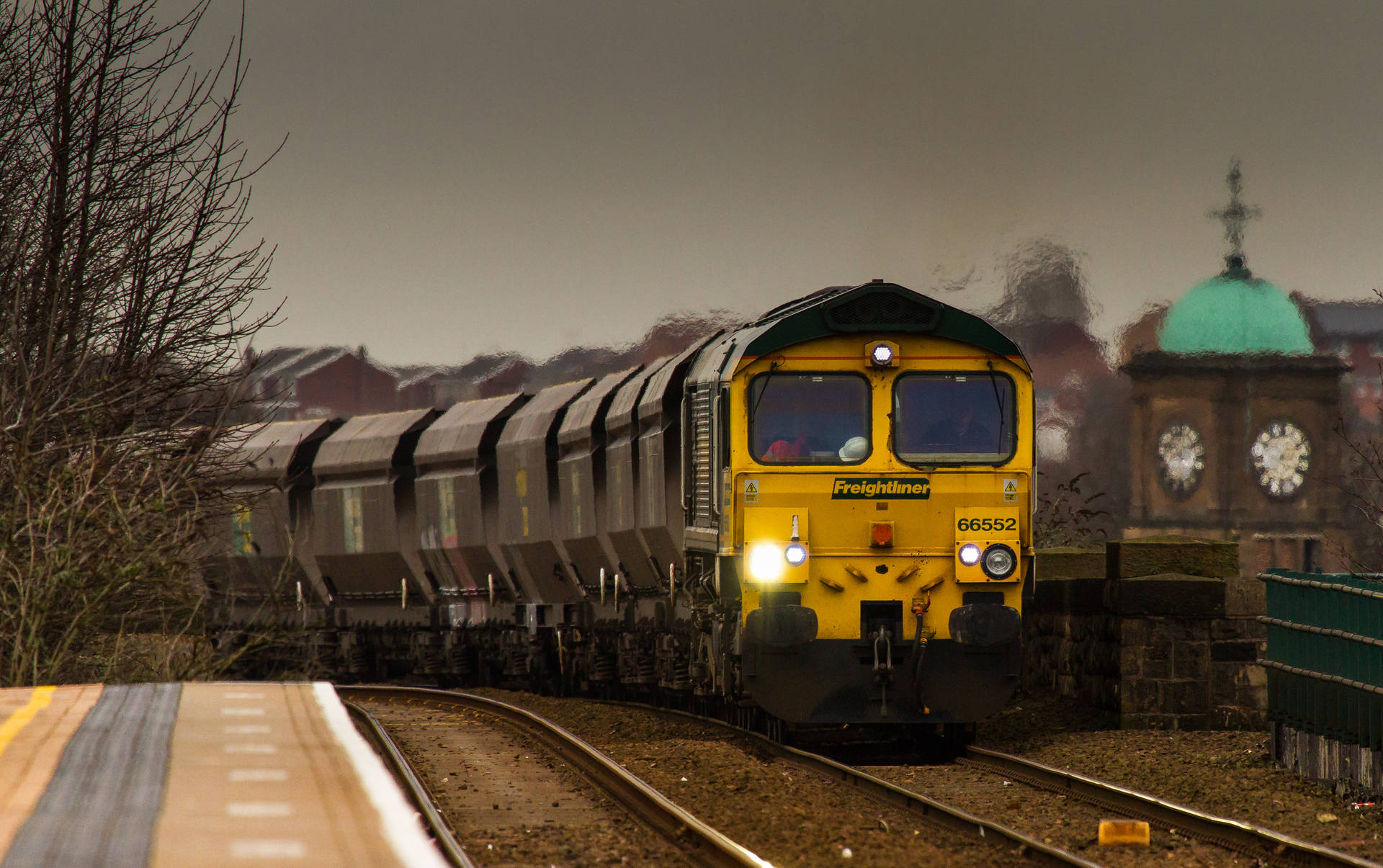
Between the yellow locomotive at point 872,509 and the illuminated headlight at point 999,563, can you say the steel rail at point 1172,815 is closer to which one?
the yellow locomotive at point 872,509

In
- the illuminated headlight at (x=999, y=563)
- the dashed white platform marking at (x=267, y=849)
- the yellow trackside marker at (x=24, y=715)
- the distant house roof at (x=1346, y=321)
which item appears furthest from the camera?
the distant house roof at (x=1346, y=321)

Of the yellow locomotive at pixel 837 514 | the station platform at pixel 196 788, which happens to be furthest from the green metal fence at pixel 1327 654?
the station platform at pixel 196 788

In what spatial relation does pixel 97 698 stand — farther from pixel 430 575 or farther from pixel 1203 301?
pixel 1203 301

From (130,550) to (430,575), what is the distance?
433 inches

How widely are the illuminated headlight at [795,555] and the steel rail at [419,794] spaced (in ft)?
11.0

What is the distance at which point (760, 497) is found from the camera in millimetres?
13906

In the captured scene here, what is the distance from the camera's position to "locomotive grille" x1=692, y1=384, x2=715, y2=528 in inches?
580

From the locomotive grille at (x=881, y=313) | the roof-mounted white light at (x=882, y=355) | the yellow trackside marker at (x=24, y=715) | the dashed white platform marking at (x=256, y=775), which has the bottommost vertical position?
the dashed white platform marking at (x=256, y=775)

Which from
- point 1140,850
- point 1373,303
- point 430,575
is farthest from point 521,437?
point 1373,303

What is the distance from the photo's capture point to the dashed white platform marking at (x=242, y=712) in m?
9.27

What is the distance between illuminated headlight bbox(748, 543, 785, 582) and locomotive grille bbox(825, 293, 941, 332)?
76.5 inches

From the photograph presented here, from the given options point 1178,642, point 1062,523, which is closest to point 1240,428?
point 1062,523

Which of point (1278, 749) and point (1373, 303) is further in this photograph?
point (1373, 303)

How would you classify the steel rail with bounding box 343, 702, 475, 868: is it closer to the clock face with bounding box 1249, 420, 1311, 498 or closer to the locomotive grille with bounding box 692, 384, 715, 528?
the locomotive grille with bounding box 692, 384, 715, 528
